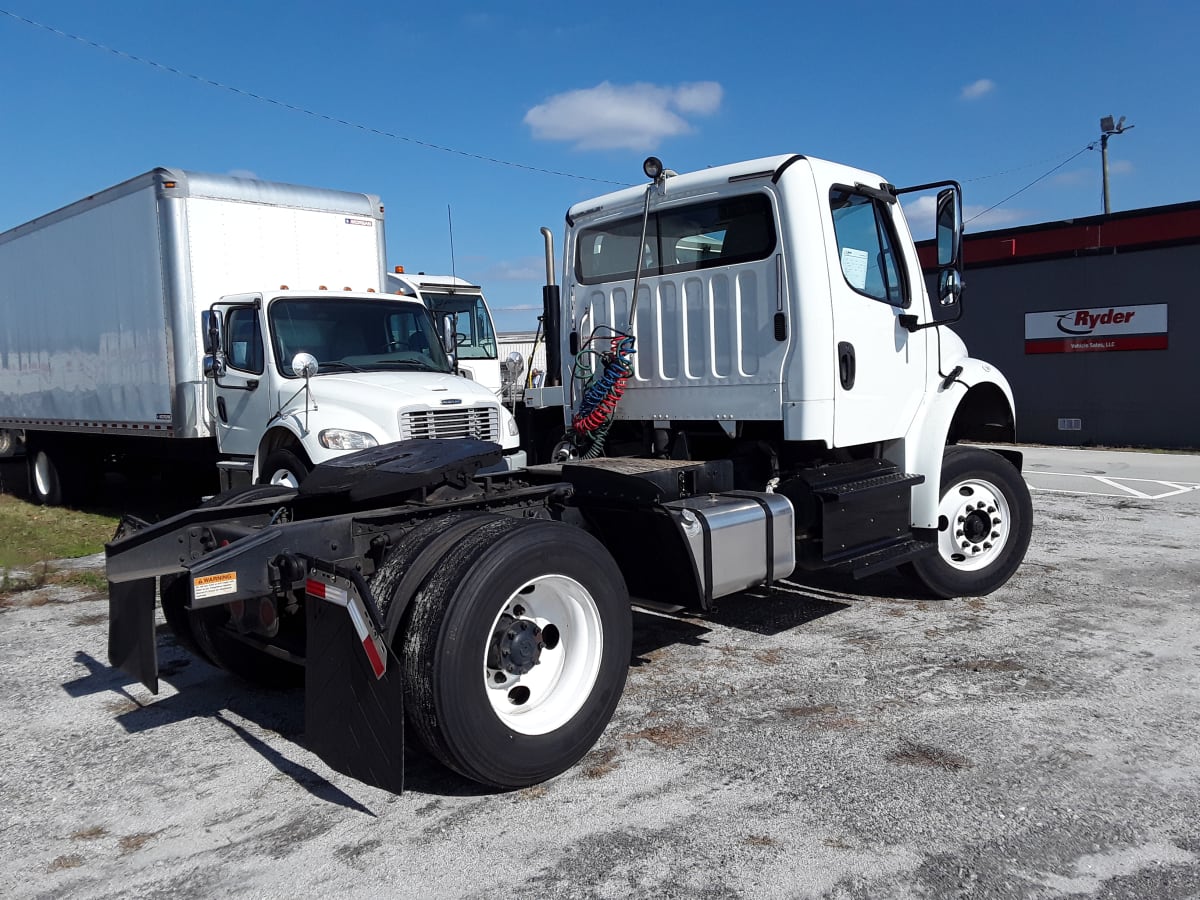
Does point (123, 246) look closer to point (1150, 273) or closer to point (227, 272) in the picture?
point (227, 272)

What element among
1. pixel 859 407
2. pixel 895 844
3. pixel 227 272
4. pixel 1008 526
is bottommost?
pixel 895 844

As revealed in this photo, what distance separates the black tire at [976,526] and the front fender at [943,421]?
20 cm

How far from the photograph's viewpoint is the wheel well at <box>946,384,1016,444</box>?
23.2 feet

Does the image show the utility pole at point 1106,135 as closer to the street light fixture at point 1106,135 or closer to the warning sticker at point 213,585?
the street light fixture at point 1106,135

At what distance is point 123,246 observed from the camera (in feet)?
33.4

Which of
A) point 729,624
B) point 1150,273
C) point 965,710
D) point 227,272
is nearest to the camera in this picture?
point 965,710

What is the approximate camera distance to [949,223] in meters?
6.00

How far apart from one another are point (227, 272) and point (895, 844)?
8476mm

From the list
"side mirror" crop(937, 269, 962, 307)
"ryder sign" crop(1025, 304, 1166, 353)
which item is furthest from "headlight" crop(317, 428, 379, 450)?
"ryder sign" crop(1025, 304, 1166, 353)

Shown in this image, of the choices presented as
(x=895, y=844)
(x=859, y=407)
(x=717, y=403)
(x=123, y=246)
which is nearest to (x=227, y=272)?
(x=123, y=246)

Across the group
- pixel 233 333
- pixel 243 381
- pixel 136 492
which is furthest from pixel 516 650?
pixel 136 492

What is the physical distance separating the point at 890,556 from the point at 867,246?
1.91 m

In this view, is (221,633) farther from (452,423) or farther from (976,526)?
(976,526)

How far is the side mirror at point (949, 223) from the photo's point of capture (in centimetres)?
593
